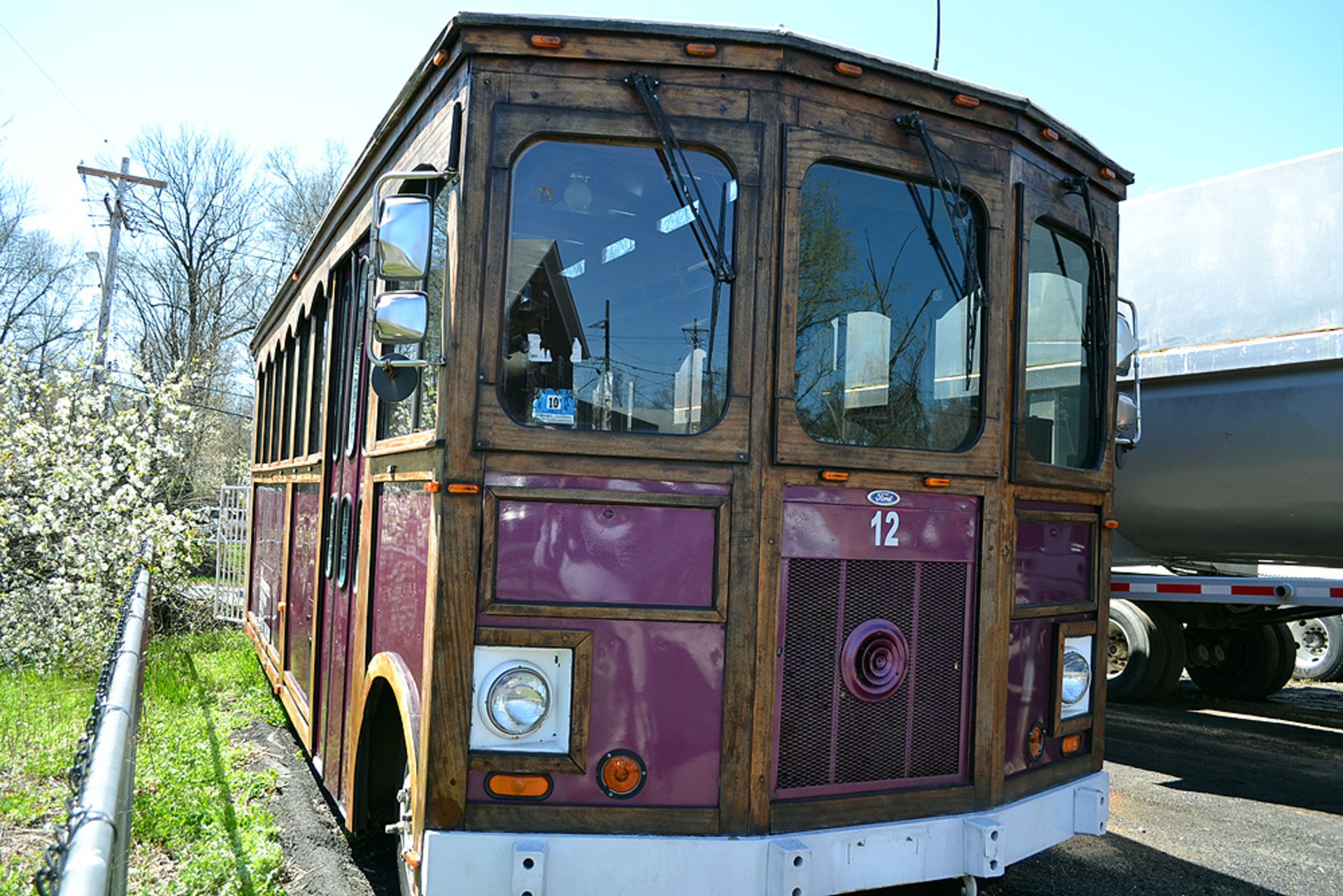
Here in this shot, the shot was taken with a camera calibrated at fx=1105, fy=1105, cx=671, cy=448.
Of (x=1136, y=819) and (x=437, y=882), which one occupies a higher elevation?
(x=437, y=882)

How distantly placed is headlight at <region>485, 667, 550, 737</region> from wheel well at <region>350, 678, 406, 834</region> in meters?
0.91

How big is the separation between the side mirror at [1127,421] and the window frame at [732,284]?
7.08 ft

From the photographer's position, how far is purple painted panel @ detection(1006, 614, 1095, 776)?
3727 millimetres

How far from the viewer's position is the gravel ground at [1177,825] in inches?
178

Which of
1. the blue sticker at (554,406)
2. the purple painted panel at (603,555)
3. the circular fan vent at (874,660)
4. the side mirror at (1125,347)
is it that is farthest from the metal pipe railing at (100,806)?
the side mirror at (1125,347)

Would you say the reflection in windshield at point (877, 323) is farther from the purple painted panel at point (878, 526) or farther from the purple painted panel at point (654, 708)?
the purple painted panel at point (654, 708)

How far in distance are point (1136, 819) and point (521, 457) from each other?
416 centimetres

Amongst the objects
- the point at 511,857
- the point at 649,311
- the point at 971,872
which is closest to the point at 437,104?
the point at 649,311

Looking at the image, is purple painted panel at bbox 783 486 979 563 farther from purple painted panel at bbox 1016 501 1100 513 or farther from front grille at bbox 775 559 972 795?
purple painted panel at bbox 1016 501 1100 513

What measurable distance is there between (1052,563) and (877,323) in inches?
46.5

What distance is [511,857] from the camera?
298 centimetres

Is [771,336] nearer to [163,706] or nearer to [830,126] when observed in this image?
[830,126]

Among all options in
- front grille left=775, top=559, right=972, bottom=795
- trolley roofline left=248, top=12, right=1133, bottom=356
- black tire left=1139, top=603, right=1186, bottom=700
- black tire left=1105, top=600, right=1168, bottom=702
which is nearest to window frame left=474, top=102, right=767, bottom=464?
trolley roofline left=248, top=12, right=1133, bottom=356

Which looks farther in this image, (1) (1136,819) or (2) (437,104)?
(1) (1136,819)
